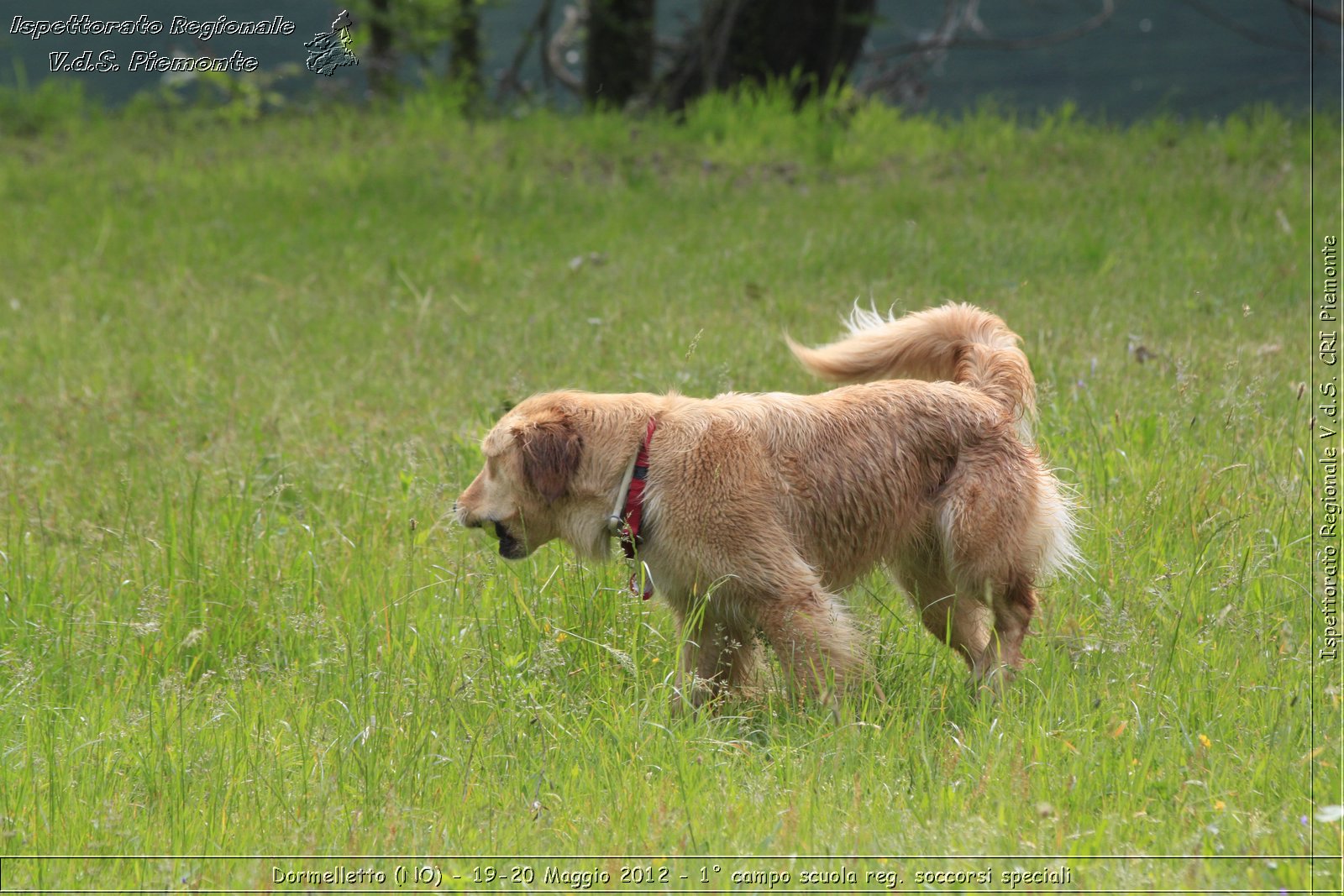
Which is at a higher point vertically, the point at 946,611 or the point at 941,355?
the point at 941,355

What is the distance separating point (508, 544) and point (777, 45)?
10.9m

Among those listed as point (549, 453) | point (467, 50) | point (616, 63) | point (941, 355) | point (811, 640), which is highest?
point (616, 63)

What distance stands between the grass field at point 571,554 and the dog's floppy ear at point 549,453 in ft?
1.66

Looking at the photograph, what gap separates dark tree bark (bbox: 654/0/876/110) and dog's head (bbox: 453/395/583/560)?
10251 millimetres

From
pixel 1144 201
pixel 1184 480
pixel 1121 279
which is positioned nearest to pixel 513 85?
pixel 1144 201

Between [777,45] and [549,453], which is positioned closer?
[549,453]

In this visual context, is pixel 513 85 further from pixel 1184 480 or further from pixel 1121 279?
pixel 1184 480

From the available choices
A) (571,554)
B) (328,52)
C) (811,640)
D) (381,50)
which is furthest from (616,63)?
(811,640)

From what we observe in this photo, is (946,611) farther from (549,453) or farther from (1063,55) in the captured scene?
(1063,55)

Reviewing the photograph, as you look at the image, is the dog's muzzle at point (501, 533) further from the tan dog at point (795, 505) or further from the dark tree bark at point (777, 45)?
the dark tree bark at point (777, 45)

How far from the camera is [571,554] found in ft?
16.0

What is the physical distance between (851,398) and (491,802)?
5.61 ft

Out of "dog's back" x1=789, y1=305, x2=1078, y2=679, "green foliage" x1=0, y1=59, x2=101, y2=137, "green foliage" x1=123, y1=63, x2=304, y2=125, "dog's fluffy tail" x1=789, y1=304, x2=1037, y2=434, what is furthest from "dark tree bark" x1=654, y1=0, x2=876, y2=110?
"dog's back" x1=789, y1=305, x2=1078, y2=679

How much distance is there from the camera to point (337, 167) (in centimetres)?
1178
